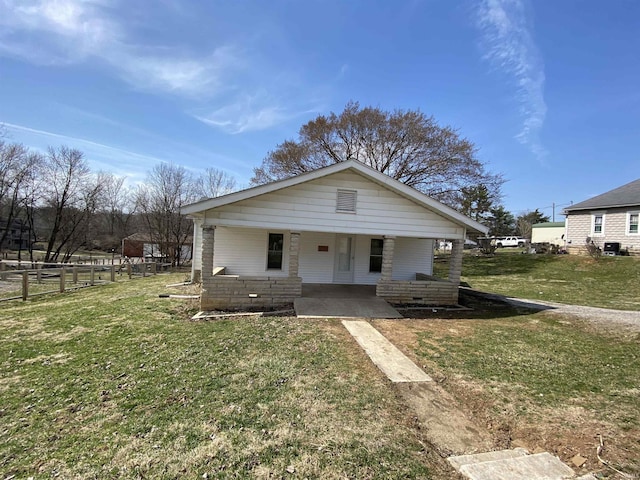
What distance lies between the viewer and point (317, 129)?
2441 cm

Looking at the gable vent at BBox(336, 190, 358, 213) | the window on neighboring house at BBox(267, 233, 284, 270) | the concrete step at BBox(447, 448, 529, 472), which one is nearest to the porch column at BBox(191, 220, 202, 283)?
the window on neighboring house at BBox(267, 233, 284, 270)

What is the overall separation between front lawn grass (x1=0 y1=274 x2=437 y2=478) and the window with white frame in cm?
2350

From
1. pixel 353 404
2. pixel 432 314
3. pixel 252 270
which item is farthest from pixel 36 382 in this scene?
pixel 432 314

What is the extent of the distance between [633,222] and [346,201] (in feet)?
70.0

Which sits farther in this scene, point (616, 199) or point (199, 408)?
point (616, 199)

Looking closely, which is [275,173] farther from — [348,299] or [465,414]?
[465,414]

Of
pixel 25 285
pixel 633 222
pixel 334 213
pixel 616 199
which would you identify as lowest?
pixel 25 285

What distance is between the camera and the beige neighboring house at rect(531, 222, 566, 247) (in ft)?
118

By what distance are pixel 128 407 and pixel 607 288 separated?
1854 centimetres

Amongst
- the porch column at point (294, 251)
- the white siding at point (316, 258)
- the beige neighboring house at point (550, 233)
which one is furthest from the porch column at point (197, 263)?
the beige neighboring house at point (550, 233)

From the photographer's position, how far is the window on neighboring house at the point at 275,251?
1181 cm

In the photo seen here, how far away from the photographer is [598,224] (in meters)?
21.1

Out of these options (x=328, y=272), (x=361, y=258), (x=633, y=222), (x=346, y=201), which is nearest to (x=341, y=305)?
(x=346, y=201)

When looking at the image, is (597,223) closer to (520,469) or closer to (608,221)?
(608,221)
